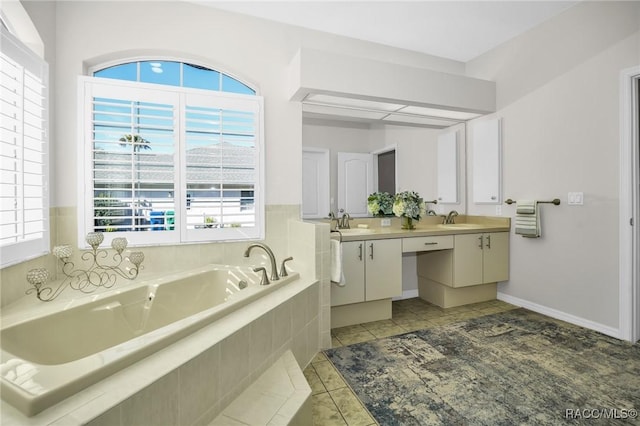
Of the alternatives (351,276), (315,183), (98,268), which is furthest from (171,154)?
(351,276)

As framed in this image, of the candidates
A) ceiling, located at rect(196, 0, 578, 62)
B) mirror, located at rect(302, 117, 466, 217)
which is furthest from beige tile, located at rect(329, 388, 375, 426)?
ceiling, located at rect(196, 0, 578, 62)

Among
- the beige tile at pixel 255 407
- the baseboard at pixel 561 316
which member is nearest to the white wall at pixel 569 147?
the baseboard at pixel 561 316

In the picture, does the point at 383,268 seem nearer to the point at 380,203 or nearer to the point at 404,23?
the point at 380,203

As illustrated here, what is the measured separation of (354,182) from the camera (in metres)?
3.20

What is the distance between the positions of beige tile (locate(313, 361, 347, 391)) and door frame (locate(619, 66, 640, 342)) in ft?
7.42

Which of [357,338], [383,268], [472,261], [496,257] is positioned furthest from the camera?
[496,257]

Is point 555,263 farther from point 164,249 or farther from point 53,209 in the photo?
point 53,209

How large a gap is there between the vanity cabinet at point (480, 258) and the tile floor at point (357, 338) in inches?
11.6

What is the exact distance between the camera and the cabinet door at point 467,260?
3.09 metres

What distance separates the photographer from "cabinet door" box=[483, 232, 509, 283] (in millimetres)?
3219

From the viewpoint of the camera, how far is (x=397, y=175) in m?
3.37

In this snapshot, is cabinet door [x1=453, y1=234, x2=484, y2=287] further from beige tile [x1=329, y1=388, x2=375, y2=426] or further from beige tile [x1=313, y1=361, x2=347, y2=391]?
beige tile [x1=329, y1=388, x2=375, y2=426]

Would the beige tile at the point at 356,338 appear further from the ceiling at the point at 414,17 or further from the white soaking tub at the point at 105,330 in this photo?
the ceiling at the point at 414,17

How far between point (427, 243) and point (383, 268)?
0.53 metres
